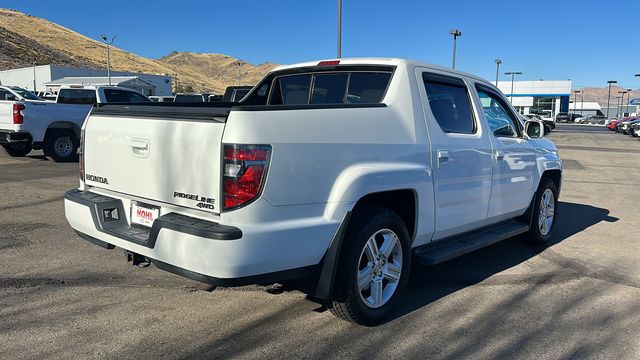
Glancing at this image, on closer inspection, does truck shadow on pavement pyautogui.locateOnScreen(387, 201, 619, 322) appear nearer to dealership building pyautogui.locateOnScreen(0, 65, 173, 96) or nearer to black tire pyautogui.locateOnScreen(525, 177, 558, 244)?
black tire pyautogui.locateOnScreen(525, 177, 558, 244)

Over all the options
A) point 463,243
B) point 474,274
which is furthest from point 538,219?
point 463,243

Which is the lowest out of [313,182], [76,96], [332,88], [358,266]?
[358,266]

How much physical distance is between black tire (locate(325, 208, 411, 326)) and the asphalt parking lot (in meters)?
0.13

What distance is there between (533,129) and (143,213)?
14.6ft

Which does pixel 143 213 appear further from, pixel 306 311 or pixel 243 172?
pixel 306 311

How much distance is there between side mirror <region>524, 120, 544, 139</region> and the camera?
6.00 metres

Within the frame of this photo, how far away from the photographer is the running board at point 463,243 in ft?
14.1

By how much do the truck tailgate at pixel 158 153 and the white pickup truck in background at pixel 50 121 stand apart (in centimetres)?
875

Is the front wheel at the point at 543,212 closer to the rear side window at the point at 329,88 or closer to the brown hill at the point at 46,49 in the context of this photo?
the rear side window at the point at 329,88

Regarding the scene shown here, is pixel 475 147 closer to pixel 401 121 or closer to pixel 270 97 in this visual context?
pixel 401 121

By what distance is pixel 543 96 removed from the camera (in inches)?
3669

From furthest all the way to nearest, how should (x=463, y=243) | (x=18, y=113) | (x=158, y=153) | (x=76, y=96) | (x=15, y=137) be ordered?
1. (x=76, y=96)
2. (x=15, y=137)
3. (x=18, y=113)
4. (x=463, y=243)
5. (x=158, y=153)

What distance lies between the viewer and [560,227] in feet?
24.8

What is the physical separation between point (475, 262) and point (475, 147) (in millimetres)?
1548
